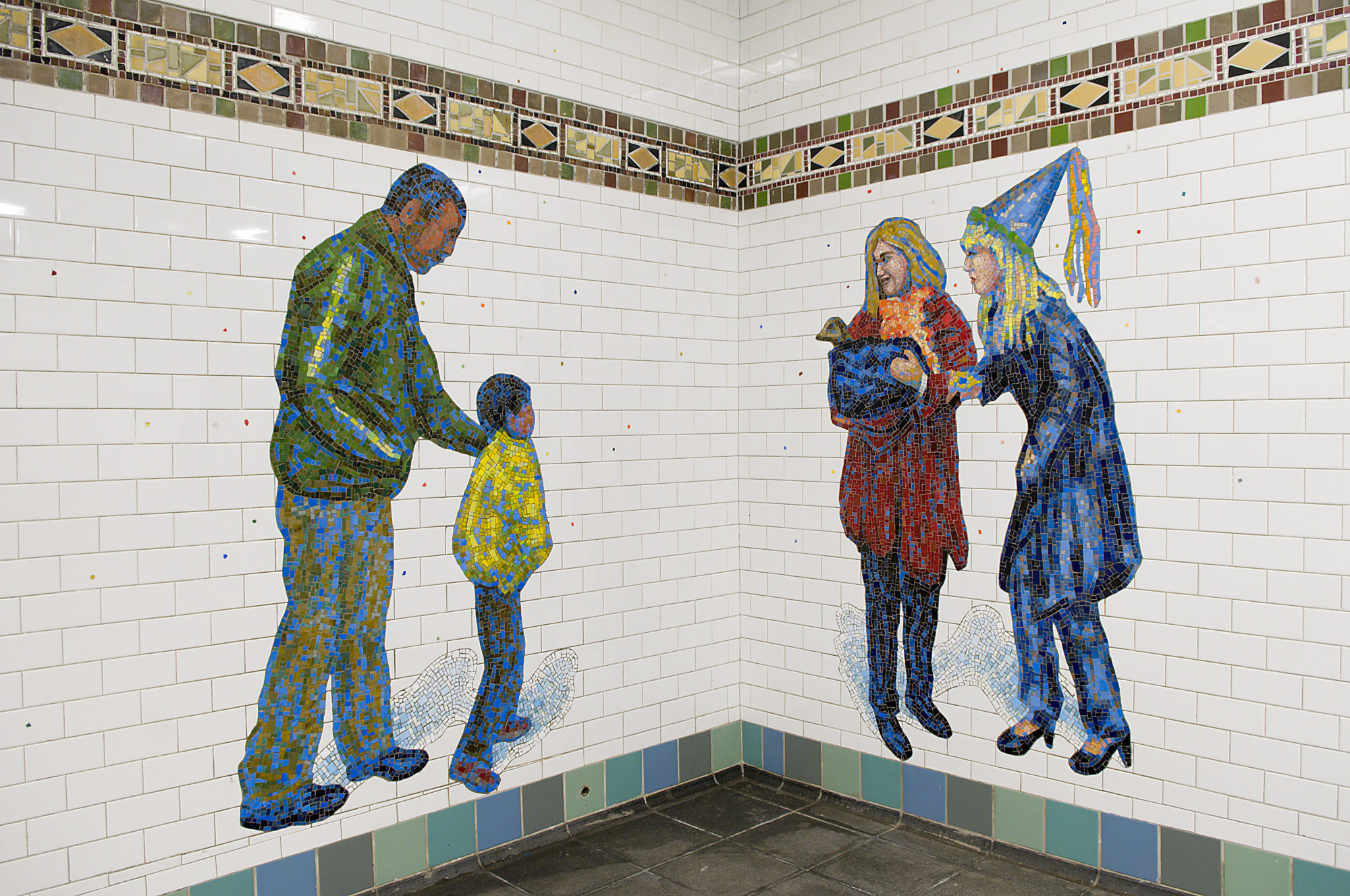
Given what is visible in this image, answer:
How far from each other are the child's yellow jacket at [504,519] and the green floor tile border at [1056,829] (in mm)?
1307

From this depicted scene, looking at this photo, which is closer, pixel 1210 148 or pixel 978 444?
pixel 1210 148

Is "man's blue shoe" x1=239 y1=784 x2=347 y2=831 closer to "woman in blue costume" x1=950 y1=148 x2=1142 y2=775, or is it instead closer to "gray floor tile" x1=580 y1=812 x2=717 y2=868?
"gray floor tile" x1=580 y1=812 x2=717 y2=868

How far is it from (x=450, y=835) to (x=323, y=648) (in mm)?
760

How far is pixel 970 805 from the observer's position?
2.94 meters

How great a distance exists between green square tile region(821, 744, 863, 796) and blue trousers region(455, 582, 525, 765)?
1200mm

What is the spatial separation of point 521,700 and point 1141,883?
1.93 meters

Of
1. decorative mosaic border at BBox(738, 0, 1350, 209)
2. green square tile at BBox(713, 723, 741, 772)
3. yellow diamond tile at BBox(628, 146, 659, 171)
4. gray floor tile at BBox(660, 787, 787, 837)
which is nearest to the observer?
decorative mosaic border at BBox(738, 0, 1350, 209)

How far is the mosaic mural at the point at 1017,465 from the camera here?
2635 mm

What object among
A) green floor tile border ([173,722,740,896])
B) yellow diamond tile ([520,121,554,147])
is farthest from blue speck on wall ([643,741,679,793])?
yellow diamond tile ([520,121,554,147])

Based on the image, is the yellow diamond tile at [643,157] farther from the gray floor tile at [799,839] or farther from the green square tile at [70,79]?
the gray floor tile at [799,839]

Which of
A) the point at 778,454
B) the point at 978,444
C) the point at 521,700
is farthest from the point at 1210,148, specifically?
the point at 521,700

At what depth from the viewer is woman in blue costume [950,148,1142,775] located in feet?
8.57

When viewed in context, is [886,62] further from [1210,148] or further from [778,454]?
[778,454]

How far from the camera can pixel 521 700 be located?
2.93 m
